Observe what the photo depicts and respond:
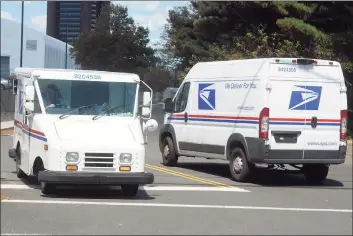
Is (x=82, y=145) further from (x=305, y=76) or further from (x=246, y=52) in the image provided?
(x=246, y=52)

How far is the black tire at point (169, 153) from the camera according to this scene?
1342cm

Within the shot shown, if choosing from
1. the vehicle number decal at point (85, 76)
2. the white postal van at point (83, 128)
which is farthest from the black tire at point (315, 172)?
the vehicle number decal at point (85, 76)

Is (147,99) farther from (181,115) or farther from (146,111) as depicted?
(181,115)

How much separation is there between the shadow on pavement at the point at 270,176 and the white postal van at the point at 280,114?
35 centimetres

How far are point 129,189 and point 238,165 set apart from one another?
2.77 m

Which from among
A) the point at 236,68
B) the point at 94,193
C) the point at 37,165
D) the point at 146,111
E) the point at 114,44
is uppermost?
the point at 114,44

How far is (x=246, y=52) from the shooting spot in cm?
2195

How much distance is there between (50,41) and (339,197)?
219 inches

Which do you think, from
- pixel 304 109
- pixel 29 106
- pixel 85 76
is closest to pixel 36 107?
pixel 29 106

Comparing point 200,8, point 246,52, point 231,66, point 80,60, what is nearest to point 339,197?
point 231,66

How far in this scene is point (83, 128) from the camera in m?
8.88

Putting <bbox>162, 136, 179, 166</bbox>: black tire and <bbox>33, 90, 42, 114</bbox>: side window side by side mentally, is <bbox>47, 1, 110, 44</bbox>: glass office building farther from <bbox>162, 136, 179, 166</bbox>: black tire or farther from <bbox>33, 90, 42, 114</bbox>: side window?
<bbox>162, 136, 179, 166</bbox>: black tire

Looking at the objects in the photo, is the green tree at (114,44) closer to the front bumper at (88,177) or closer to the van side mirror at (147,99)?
the van side mirror at (147,99)

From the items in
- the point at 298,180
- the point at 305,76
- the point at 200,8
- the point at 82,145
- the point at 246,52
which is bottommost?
the point at 298,180
